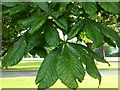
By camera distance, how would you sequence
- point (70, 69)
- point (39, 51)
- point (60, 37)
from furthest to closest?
point (39, 51), point (60, 37), point (70, 69)

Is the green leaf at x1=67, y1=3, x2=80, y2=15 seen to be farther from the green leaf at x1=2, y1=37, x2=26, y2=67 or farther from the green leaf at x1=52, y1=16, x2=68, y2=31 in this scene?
the green leaf at x1=2, y1=37, x2=26, y2=67

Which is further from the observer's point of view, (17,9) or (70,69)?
(17,9)

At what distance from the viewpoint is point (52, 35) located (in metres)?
0.76

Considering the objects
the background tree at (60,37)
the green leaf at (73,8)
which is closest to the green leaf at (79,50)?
the background tree at (60,37)

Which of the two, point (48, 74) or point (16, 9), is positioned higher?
point (16, 9)

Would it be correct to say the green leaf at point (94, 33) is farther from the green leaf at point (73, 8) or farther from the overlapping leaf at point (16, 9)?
the overlapping leaf at point (16, 9)

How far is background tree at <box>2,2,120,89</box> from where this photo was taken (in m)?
0.70

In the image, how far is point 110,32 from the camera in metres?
0.80

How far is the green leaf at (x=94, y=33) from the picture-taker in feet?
2.45

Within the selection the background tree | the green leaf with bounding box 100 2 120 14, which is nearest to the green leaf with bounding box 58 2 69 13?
the background tree

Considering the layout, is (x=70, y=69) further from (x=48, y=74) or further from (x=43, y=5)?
(x=43, y=5)

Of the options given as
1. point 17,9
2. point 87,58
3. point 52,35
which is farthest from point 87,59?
point 17,9

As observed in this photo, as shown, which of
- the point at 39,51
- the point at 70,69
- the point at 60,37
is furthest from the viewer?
the point at 39,51

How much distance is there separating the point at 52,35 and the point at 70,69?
13 centimetres
